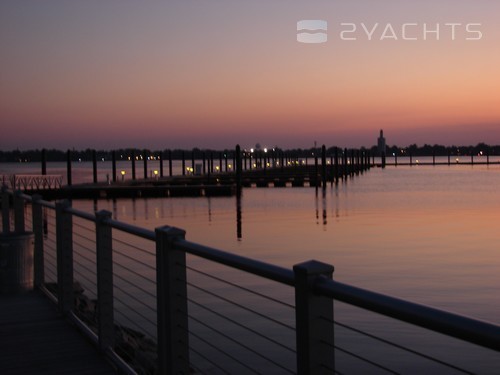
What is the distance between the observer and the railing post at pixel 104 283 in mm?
5398

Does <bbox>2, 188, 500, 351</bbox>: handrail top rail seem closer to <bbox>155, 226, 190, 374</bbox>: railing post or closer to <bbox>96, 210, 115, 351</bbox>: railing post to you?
<bbox>155, 226, 190, 374</bbox>: railing post

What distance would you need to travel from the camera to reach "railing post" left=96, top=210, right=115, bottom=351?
17.7 feet

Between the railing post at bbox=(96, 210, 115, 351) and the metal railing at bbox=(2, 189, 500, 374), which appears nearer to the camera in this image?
the metal railing at bbox=(2, 189, 500, 374)

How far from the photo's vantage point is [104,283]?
17.8 ft

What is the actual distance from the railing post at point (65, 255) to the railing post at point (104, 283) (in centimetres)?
114

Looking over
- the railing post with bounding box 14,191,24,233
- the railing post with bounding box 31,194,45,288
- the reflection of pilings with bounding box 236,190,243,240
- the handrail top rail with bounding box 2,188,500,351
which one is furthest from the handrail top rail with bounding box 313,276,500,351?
the reflection of pilings with bounding box 236,190,243,240

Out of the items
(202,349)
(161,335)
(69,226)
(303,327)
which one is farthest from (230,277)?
(303,327)

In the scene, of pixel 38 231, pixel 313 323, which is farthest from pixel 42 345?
pixel 313 323

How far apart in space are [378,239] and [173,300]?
19833 millimetres

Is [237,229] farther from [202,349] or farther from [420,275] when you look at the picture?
[202,349]

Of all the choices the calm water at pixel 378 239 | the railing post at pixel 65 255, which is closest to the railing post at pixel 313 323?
the railing post at pixel 65 255

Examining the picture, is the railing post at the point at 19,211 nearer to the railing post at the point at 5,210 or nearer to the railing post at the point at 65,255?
the railing post at the point at 5,210

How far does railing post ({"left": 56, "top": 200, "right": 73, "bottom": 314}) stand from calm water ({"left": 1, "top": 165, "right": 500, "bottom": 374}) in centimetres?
495

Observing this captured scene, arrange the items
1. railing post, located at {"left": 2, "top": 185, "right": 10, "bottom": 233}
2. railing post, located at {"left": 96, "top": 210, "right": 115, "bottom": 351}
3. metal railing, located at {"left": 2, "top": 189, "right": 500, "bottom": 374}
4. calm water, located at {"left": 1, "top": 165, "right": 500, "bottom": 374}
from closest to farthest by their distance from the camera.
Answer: metal railing, located at {"left": 2, "top": 189, "right": 500, "bottom": 374} < railing post, located at {"left": 96, "top": 210, "right": 115, "bottom": 351} < railing post, located at {"left": 2, "top": 185, "right": 10, "bottom": 233} < calm water, located at {"left": 1, "top": 165, "right": 500, "bottom": 374}
